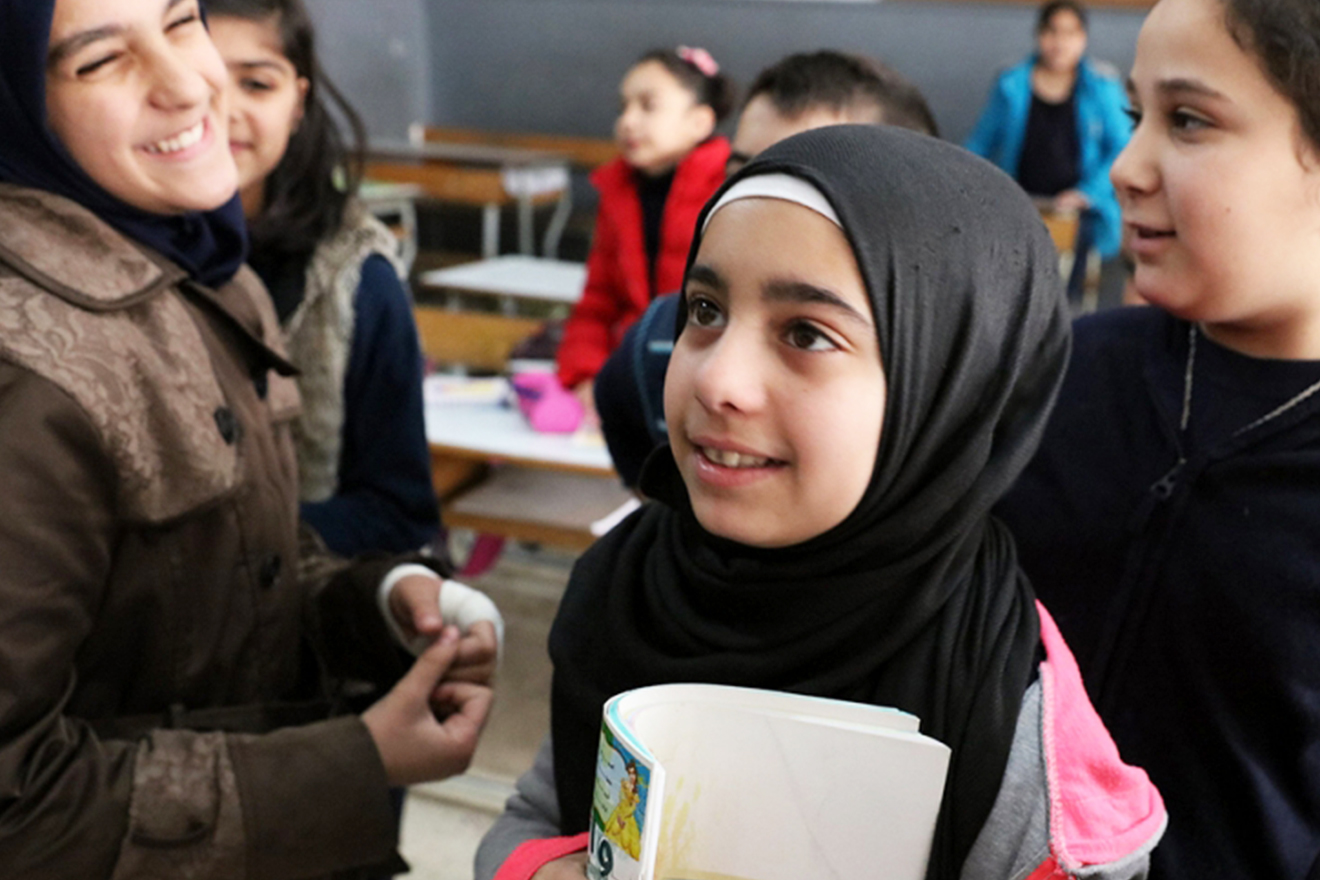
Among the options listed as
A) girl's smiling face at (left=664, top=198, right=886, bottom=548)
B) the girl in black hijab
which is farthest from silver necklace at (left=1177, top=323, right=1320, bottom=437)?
girl's smiling face at (left=664, top=198, right=886, bottom=548)

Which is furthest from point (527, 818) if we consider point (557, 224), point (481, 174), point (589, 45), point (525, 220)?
point (589, 45)

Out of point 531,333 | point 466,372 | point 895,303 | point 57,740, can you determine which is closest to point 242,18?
point 57,740

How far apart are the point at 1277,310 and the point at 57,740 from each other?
120 centimetres

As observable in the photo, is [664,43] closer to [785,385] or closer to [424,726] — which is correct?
[424,726]

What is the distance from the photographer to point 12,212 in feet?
3.45

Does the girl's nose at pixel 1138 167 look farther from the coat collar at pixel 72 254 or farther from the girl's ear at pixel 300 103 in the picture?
the girl's ear at pixel 300 103

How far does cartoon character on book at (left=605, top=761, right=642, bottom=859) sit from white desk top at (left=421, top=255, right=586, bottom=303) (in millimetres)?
3762

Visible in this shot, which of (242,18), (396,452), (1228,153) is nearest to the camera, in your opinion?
(1228,153)

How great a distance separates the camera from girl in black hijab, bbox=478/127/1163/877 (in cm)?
82

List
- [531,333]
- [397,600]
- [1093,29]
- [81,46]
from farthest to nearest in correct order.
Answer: [1093,29] < [531,333] < [397,600] < [81,46]

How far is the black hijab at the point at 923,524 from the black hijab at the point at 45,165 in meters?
0.69

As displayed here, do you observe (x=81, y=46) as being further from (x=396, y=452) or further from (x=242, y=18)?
(x=396, y=452)

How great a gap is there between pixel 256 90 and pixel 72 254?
783 millimetres

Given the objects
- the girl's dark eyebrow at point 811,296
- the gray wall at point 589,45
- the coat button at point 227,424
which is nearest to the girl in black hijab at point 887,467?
the girl's dark eyebrow at point 811,296
